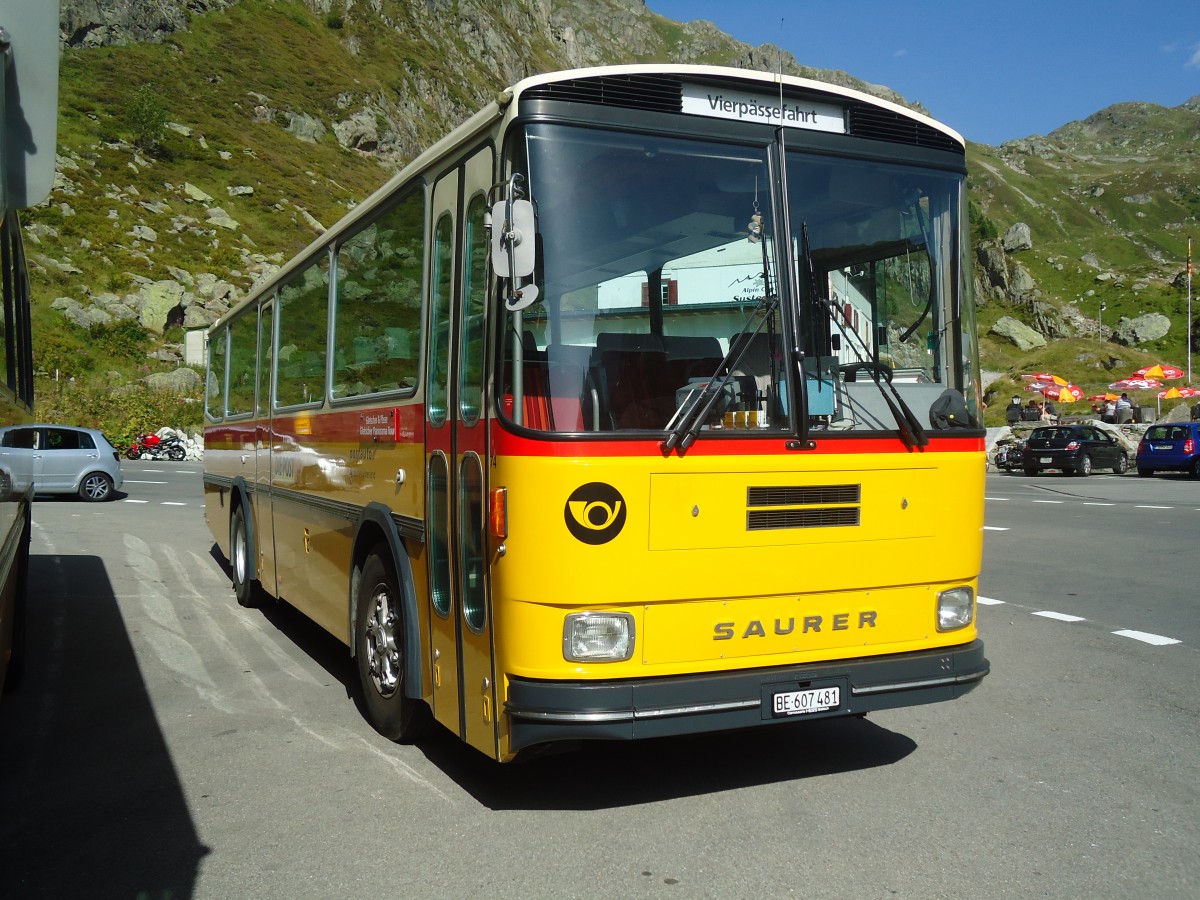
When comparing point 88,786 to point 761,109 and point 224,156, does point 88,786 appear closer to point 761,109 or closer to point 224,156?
point 761,109

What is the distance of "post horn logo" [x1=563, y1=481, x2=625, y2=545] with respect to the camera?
4414 mm

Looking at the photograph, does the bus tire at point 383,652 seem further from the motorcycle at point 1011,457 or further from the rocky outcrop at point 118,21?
the rocky outcrop at point 118,21

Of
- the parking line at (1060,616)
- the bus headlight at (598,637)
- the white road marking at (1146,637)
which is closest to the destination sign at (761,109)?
the bus headlight at (598,637)

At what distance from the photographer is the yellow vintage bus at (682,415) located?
4.47 meters

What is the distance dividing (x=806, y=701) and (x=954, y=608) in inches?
37.6

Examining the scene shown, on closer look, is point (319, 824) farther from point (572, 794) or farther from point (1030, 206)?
point (1030, 206)

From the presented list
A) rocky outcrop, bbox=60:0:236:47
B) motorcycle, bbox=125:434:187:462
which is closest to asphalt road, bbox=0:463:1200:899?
motorcycle, bbox=125:434:187:462

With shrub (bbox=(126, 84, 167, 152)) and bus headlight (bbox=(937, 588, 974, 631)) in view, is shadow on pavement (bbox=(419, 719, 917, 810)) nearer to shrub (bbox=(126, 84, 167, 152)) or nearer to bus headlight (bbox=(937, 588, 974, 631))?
bus headlight (bbox=(937, 588, 974, 631))

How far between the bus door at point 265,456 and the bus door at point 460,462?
4.08m

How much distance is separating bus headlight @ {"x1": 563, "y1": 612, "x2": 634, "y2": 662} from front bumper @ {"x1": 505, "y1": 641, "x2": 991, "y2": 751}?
0.11m

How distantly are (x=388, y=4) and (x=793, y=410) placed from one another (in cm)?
12819

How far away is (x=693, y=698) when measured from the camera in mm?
4527

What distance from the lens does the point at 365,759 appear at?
5.72 metres

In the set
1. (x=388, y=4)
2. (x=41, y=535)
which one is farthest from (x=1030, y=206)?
(x=41, y=535)
